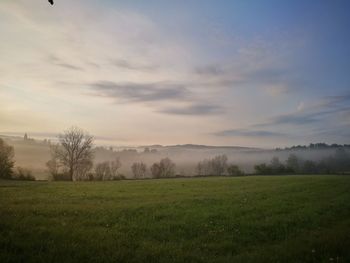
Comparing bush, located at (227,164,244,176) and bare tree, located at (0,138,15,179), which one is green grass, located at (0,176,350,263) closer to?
bare tree, located at (0,138,15,179)

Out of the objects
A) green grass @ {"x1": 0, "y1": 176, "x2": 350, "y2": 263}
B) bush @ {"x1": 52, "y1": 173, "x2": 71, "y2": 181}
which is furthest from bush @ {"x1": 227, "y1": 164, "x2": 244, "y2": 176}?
green grass @ {"x1": 0, "y1": 176, "x2": 350, "y2": 263}

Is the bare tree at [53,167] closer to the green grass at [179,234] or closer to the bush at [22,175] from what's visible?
the bush at [22,175]

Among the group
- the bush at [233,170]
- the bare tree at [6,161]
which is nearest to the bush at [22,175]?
the bare tree at [6,161]

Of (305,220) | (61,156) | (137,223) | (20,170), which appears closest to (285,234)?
(305,220)

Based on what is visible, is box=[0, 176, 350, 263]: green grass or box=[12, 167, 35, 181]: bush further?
box=[12, 167, 35, 181]: bush

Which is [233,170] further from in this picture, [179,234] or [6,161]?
[179,234]

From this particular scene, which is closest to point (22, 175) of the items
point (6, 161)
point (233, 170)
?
point (6, 161)

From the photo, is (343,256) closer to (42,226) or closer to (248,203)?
(42,226)

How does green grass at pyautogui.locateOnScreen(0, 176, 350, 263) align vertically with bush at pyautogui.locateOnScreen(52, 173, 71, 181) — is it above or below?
below

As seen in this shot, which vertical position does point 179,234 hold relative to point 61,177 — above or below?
below

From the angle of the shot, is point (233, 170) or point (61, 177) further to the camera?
point (233, 170)

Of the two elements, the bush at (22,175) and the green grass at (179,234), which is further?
the bush at (22,175)

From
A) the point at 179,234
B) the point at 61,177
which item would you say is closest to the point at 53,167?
the point at 61,177

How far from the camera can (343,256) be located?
11.4 metres
